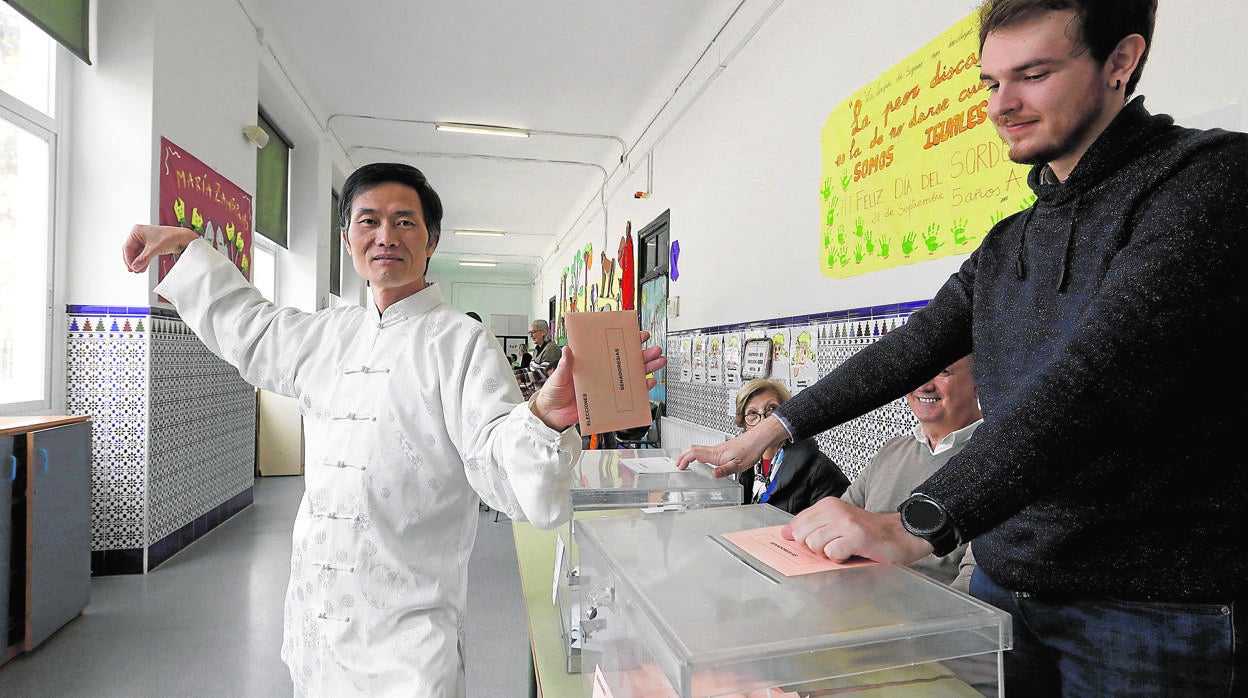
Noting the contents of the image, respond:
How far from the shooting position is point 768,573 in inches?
29.4

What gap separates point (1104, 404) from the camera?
68cm

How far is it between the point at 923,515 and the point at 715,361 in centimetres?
363

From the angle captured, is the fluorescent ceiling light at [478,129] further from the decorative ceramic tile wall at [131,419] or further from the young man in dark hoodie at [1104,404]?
the young man in dark hoodie at [1104,404]

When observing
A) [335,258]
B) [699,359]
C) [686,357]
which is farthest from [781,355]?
[335,258]

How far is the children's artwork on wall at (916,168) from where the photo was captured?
200cm

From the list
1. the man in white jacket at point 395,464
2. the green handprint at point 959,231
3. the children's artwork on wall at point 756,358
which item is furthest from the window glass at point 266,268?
the green handprint at point 959,231

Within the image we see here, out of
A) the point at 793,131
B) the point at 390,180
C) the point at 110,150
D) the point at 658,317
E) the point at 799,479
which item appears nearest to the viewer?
the point at 390,180

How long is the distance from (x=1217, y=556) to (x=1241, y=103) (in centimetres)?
117

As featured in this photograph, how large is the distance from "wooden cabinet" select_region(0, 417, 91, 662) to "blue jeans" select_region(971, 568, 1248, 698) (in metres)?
3.11

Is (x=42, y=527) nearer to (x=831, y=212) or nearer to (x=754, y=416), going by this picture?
(x=754, y=416)

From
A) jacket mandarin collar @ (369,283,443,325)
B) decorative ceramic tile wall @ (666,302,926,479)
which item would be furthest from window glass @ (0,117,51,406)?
decorative ceramic tile wall @ (666,302,926,479)

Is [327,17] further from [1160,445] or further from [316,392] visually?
[1160,445]

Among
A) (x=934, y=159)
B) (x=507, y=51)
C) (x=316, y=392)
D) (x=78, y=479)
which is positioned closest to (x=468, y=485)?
(x=316, y=392)

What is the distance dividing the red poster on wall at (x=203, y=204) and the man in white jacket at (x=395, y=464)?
104 inches
